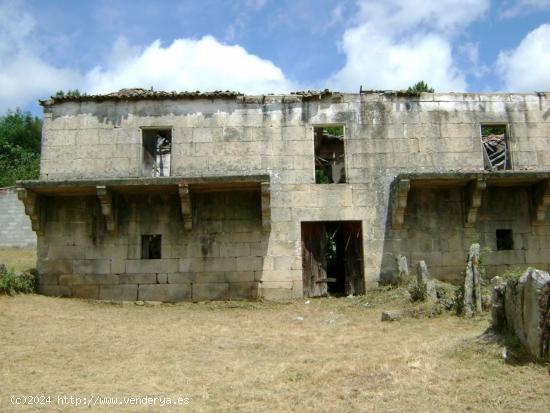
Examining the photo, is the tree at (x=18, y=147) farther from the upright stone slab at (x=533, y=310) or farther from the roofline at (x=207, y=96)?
the upright stone slab at (x=533, y=310)

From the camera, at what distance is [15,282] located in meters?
12.8

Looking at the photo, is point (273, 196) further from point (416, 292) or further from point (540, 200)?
point (540, 200)

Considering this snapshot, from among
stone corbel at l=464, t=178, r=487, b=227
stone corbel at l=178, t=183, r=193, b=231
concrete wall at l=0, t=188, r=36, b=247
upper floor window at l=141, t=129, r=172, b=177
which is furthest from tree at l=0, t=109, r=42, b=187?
stone corbel at l=464, t=178, r=487, b=227

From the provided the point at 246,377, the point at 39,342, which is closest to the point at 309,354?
the point at 246,377


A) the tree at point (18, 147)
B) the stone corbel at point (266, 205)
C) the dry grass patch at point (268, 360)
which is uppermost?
the tree at point (18, 147)

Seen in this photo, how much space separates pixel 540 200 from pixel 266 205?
6728 millimetres

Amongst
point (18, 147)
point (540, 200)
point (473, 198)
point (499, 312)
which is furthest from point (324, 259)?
point (18, 147)

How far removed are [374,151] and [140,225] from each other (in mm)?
6133

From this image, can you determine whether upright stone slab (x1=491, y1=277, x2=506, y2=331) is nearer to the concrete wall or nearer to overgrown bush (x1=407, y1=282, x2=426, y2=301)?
overgrown bush (x1=407, y1=282, x2=426, y2=301)

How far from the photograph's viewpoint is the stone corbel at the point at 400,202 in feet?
42.2

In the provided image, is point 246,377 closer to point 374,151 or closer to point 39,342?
point 39,342

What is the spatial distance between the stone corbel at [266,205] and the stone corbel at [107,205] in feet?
12.0

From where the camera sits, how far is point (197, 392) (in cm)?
666

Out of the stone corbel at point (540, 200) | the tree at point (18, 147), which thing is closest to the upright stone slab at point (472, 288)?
the stone corbel at point (540, 200)
